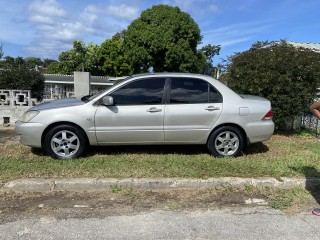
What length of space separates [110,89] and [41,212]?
2680mm

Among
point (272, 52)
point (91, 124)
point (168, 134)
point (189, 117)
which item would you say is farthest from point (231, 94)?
point (272, 52)

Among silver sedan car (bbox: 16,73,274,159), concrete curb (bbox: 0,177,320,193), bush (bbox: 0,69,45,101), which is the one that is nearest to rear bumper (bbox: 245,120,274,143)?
silver sedan car (bbox: 16,73,274,159)

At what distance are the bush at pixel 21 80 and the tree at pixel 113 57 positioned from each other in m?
22.5

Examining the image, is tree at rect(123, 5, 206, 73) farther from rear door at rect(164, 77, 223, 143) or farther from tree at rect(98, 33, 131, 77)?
rear door at rect(164, 77, 223, 143)

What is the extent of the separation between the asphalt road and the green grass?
1099 mm

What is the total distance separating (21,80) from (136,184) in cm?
874

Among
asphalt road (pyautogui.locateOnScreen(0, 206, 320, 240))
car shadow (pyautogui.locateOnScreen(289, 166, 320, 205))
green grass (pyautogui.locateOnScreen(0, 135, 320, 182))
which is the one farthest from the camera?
green grass (pyautogui.locateOnScreen(0, 135, 320, 182))

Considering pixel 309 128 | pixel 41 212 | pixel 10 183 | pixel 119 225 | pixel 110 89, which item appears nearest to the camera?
pixel 119 225

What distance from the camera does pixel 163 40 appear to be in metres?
28.0

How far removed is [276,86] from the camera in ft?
28.5

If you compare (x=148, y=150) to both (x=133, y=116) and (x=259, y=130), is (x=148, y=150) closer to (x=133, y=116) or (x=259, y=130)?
(x=133, y=116)

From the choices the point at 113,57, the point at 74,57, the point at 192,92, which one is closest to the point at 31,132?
the point at 192,92

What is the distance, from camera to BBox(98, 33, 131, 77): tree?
116 feet

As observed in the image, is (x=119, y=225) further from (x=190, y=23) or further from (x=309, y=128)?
(x=190, y=23)
